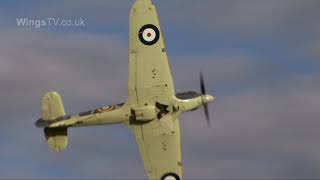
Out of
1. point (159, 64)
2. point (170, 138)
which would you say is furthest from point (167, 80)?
point (170, 138)

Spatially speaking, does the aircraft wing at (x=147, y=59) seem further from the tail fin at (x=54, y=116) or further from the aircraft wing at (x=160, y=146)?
the tail fin at (x=54, y=116)

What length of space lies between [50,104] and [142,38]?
6.60 meters

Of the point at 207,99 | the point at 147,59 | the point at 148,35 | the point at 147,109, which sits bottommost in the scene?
the point at 147,109

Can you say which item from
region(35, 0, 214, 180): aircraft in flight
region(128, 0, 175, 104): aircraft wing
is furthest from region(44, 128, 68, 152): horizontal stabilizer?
region(128, 0, 175, 104): aircraft wing

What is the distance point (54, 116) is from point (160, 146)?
6.42 meters

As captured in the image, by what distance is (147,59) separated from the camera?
126 ft

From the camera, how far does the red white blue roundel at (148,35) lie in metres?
38.6

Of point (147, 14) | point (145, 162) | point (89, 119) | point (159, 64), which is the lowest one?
point (145, 162)

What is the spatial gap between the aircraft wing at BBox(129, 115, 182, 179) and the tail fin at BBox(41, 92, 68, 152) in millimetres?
4104

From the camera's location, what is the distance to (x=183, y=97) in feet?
125

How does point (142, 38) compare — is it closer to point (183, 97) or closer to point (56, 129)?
point (183, 97)

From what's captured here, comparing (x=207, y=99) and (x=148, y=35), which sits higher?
(x=148, y=35)

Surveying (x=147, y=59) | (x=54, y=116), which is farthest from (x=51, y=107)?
(x=147, y=59)

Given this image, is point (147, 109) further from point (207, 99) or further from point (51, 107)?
point (51, 107)
